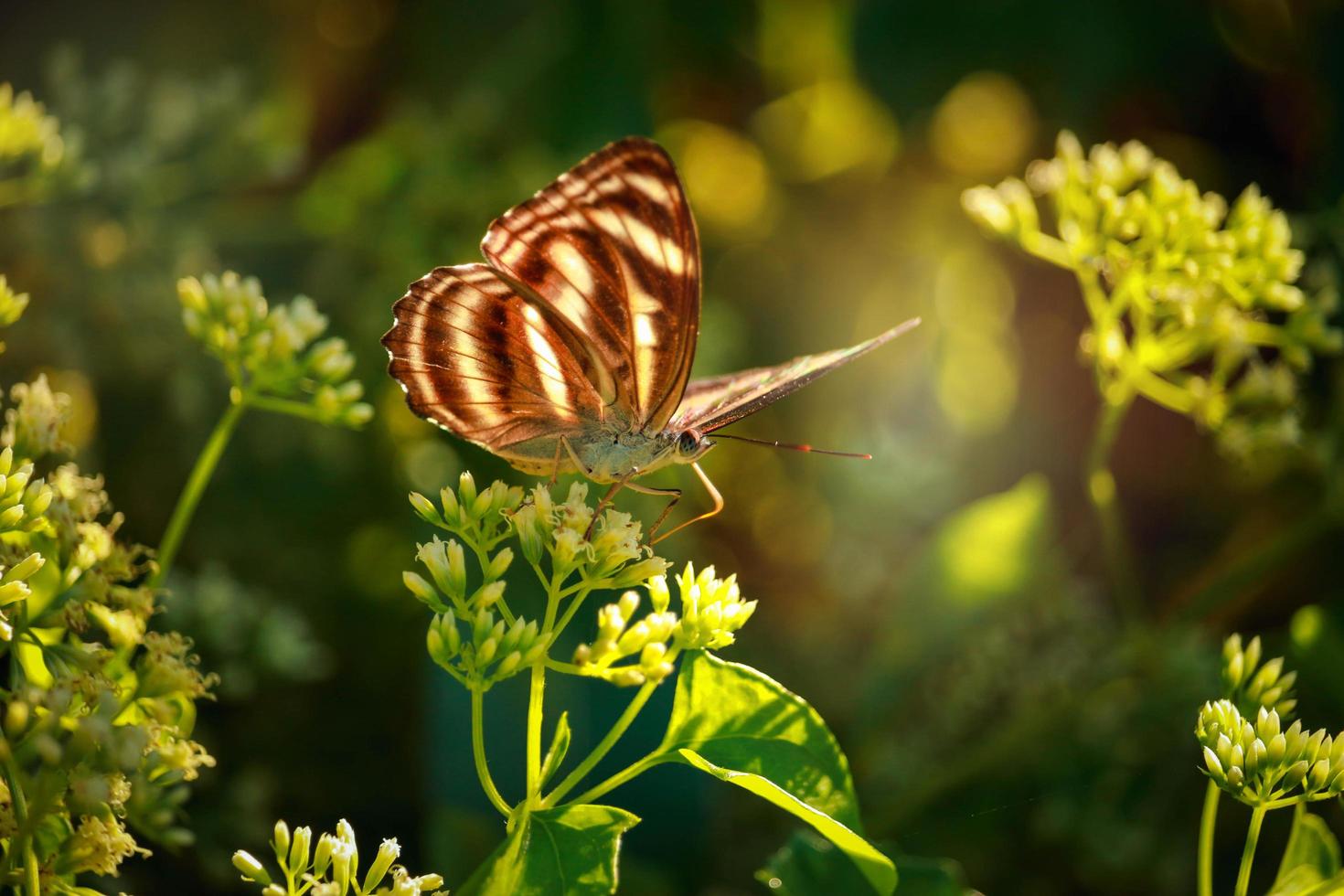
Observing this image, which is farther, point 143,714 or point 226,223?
point 226,223

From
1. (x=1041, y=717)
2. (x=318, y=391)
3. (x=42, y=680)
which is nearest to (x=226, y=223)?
→ (x=318, y=391)

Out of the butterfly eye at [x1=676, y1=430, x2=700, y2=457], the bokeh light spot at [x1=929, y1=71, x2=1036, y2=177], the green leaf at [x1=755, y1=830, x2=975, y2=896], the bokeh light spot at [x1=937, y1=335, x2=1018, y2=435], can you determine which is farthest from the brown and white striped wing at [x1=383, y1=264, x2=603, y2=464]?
the bokeh light spot at [x1=929, y1=71, x2=1036, y2=177]

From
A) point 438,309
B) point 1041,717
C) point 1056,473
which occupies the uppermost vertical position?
point 438,309

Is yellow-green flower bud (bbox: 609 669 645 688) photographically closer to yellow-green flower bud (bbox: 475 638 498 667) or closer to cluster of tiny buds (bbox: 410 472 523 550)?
yellow-green flower bud (bbox: 475 638 498 667)

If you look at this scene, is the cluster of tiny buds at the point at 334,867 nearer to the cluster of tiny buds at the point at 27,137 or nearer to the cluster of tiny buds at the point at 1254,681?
the cluster of tiny buds at the point at 1254,681

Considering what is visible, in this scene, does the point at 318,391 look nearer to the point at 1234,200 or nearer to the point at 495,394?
the point at 495,394

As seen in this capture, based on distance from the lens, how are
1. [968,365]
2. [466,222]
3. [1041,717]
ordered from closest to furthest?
[1041,717] → [466,222] → [968,365]
